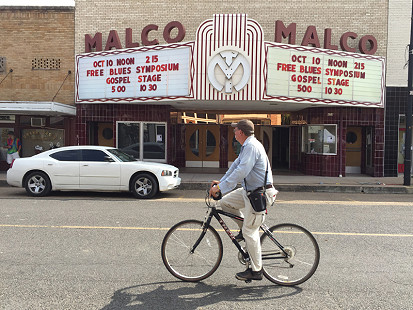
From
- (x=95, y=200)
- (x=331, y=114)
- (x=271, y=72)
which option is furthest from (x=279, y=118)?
(x=95, y=200)

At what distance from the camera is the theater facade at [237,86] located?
13.0 m

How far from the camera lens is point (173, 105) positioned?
15500 mm

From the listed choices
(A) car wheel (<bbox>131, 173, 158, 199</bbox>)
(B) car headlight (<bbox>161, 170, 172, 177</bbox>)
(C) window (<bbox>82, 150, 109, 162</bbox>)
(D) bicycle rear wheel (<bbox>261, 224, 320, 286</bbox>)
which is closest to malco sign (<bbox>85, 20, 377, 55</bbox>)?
(C) window (<bbox>82, 150, 109, 162</bbox>)

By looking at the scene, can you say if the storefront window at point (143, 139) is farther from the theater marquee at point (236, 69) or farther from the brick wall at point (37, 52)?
the brick wall at point (37, 52)

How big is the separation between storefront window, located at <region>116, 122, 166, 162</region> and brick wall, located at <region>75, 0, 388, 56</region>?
3.55 meters

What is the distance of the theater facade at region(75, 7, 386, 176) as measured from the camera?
1302 cm

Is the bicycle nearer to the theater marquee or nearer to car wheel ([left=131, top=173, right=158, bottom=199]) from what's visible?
car wheel ([left=131, top=173, right=158, bottom=199])

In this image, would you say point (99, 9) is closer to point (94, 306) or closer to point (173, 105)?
point (173, 105)

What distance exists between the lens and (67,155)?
1021cm

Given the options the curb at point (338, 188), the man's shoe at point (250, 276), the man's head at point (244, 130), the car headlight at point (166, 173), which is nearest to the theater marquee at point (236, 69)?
the curb at point (338, 188)

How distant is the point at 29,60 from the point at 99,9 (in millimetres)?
3777

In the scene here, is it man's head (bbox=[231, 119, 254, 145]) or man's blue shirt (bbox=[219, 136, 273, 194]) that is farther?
man's head (bbox=[231, 119, 254, 145])

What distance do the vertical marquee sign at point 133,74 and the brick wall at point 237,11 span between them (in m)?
1.54

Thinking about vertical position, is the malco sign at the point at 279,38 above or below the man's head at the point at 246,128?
above
